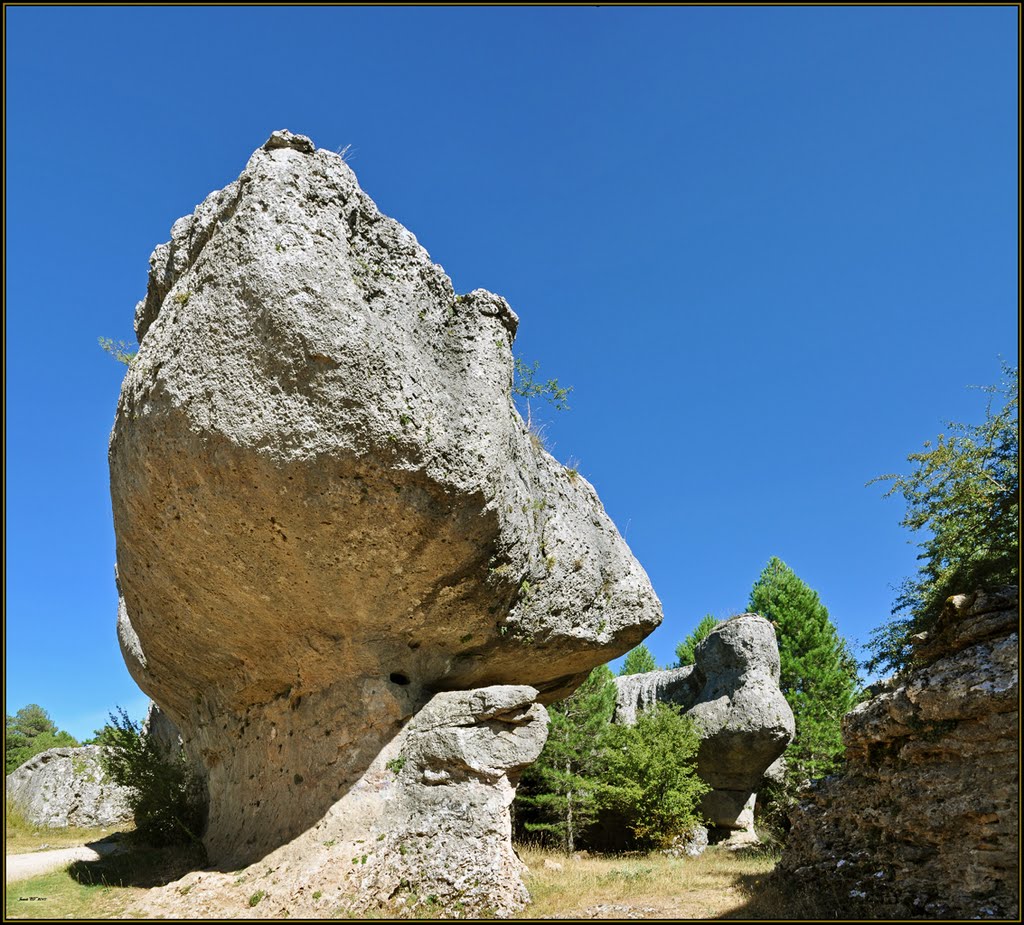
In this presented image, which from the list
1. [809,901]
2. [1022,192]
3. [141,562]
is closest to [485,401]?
[141,562]

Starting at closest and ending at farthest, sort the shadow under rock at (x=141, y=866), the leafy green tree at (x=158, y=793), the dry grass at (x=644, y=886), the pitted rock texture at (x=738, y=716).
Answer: the dry grass at (x=644, y=886) → the shadow under rock at (x=141, y=866) → the leafy green tree at (x=158, y=793) → the pitted rock texture at (x=738, y=716)

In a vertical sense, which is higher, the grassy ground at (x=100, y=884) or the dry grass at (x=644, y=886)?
the grassy ground at (x=100, y=884)

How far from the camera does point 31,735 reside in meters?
48.0

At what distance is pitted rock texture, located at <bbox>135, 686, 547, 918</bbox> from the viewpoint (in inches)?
367

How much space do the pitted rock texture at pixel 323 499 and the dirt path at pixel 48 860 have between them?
9.51ft

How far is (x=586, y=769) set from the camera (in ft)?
62.8

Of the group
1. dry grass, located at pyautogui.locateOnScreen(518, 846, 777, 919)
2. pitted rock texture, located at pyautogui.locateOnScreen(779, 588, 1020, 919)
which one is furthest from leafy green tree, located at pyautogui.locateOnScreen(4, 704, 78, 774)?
pitted rock texture, located at pyautogui.locateOnScreen(779, 588, 1020, 919)

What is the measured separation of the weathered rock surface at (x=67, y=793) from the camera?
2119 cm

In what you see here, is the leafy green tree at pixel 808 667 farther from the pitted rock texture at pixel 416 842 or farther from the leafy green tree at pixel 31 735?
the leafy green tree at pixel 31 735

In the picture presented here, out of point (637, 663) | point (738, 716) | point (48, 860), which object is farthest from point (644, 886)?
point (637, 663)

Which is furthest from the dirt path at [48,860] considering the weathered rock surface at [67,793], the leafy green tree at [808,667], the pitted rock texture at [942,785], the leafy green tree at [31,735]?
the leafy green tree at [31,735]

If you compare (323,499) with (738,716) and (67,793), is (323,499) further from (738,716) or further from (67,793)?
(67,793)

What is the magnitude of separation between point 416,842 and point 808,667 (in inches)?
1058

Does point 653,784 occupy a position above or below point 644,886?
above
